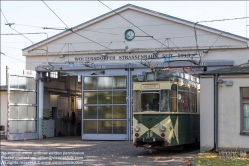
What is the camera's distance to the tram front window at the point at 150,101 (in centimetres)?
1902

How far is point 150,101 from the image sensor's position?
19156 mm

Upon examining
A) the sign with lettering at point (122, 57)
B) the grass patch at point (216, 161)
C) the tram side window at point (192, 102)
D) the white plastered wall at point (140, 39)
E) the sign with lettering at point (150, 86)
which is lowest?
the grass patch at point (216, 161)

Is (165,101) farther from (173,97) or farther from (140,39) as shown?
(140,39)

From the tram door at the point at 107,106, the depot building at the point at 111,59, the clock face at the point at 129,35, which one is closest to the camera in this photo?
the depot building at the point at 111,59

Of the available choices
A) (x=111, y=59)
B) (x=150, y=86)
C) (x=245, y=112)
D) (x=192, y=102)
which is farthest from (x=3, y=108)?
(x=245, y=112)

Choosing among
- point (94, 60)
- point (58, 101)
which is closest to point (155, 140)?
point (94, 60)

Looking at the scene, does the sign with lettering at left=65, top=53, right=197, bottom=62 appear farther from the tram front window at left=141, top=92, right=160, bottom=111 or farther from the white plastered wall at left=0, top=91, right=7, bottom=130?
the tram front window at left=141, top=92, right=160, bottom=111

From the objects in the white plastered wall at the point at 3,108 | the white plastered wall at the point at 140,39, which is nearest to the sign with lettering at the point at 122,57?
the white plastered wall at the point at 140,39

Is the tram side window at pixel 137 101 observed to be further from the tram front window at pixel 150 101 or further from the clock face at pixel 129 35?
the clock face at pixel 129 35

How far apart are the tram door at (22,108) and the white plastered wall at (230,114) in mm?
16258

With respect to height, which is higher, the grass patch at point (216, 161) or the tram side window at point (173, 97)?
the tram side window at point (173, 97)

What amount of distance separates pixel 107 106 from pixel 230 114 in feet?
43.6

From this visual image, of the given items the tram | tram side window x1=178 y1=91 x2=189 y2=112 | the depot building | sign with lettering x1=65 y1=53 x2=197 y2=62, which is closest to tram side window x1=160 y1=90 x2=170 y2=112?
the tram

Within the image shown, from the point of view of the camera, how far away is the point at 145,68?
102ft
